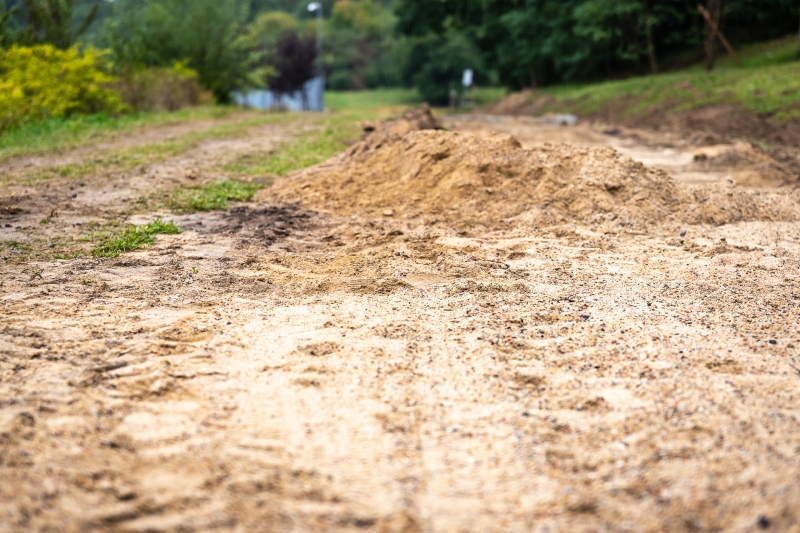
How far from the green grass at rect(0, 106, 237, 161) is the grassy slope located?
10201 millimetres

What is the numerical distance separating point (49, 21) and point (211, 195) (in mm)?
12655

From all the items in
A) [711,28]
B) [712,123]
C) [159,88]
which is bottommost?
[712,123]

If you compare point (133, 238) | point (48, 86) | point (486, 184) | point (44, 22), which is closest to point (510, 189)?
point (486, 184)

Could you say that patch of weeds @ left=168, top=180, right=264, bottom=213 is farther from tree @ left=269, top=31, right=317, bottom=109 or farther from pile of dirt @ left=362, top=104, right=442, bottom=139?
tree @ left=269, top=31, right=317, bottom=109

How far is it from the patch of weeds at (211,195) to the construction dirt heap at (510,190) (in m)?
0.38

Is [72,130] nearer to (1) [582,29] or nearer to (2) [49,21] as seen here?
(2) [49,21]

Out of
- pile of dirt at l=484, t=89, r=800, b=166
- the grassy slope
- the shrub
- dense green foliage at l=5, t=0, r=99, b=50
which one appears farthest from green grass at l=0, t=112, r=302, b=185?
the grassy slope

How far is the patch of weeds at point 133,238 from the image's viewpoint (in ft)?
15.5

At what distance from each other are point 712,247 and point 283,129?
1008cm

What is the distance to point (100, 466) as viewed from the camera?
224 cm

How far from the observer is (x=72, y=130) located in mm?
11641

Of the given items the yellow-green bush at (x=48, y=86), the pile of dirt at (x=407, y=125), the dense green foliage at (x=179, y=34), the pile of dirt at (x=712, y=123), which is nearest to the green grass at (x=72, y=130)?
the yellow-green bush at (x=48, y=86)

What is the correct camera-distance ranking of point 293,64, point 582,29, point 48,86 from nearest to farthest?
point 48,86, point 582,29, point 293,64

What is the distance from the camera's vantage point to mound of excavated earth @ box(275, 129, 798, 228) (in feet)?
19.6
